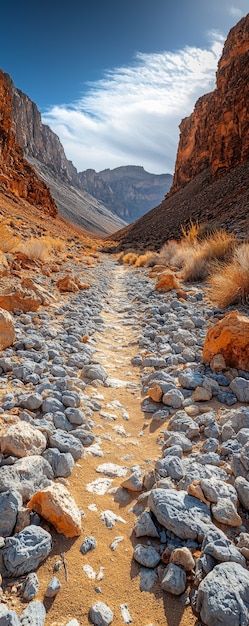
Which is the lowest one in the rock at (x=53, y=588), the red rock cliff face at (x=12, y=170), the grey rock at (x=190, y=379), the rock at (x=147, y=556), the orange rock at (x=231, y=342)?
the rock at (x=53, y=588)

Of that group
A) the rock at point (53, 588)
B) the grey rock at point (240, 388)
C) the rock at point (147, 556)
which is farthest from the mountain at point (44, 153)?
the rock at point (53, 588)

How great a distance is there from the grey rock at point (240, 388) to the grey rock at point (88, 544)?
168 centimetres

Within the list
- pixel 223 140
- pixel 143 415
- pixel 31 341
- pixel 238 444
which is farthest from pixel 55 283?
pixel 223 140

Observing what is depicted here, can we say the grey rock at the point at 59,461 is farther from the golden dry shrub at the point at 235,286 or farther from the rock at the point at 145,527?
the golden dry shrub at the point at 235,286

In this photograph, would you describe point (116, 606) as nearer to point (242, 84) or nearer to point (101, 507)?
point (101, 507)

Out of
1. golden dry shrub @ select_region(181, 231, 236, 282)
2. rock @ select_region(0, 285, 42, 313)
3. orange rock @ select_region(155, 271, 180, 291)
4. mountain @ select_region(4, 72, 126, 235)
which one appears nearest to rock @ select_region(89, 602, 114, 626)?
rock @ select_region(0, 285, 42, 313)

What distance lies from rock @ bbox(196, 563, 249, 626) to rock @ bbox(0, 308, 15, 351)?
8.60ft

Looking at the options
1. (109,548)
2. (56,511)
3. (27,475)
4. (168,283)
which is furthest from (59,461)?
(168,283)

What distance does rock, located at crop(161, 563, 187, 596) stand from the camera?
4.28 feet

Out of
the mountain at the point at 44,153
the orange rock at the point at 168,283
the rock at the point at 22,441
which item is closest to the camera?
the rock at the point at 22,441

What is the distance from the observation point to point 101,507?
1806mm

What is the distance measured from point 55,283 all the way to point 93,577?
665cm

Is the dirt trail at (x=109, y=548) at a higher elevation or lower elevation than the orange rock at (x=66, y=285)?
lower

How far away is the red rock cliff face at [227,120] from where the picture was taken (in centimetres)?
3008
